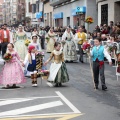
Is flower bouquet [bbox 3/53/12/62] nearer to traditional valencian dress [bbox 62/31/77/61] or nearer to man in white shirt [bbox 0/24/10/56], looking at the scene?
man in white shirt [bbox 0/24/10/56]

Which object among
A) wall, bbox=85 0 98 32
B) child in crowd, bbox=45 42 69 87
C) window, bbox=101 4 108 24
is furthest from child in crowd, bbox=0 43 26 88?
wall, bbox=85 0 98 32

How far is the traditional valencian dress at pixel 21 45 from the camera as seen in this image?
20359 mm

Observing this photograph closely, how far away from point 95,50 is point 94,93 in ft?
5.16

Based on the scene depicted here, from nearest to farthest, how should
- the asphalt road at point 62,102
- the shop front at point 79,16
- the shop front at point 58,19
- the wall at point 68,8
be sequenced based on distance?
the asphalt road at point 62,102
the shop front at point 79,16
the wall at point 68,8
the shop front at point 58,19

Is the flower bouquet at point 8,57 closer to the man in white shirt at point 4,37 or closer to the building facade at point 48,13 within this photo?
the man in white shirt at point 4,37

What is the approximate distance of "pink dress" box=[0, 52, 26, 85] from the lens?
1444cm

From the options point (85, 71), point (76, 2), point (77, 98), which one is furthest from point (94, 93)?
point (76, 2)

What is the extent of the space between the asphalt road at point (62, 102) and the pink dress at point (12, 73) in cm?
38

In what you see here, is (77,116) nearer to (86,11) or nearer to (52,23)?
(86,11)

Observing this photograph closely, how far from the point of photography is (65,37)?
23.6 metres

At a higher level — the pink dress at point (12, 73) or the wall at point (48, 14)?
the wall at point (48, 14)

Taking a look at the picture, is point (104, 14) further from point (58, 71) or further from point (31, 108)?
point (31, 108)

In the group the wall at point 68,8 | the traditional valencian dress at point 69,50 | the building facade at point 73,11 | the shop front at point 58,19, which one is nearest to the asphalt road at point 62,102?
the traditional valencian dress at point 69,50

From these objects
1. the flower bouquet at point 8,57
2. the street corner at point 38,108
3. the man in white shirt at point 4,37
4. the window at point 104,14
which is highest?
the window at point 104,14
